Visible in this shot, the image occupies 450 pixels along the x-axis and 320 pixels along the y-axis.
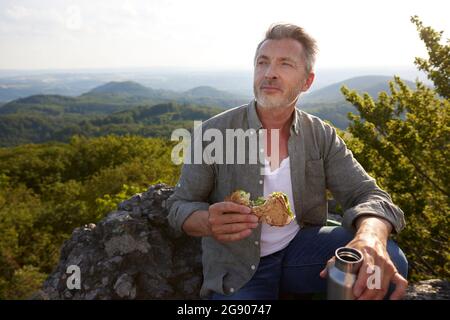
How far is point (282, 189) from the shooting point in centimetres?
338

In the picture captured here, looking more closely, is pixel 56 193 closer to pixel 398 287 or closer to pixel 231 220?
pixel 231 220

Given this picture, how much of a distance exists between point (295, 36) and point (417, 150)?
21.5 ft

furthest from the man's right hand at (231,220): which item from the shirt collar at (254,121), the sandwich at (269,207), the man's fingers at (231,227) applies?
the shirt collar at (254,121)

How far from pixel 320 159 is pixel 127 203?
2.23 m

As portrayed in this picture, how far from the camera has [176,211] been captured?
3.15m

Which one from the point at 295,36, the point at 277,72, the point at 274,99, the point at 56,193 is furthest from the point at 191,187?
the point at 56,193

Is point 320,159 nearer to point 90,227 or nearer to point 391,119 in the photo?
point 90,227

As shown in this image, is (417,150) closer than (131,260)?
No

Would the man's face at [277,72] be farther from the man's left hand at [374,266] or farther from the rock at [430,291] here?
the rock at [430,291]

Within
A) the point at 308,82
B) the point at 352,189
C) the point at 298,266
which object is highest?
the point at 308,82

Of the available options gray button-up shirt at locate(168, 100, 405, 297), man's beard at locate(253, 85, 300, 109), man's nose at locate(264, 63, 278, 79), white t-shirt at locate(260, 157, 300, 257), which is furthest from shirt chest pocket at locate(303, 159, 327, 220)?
man's nose at locate(264, 63, 278, 79)

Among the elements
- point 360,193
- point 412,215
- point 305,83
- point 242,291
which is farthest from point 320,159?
point 412,215

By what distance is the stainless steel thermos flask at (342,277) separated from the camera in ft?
6.12

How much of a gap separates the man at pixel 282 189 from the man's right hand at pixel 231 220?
0.15m
